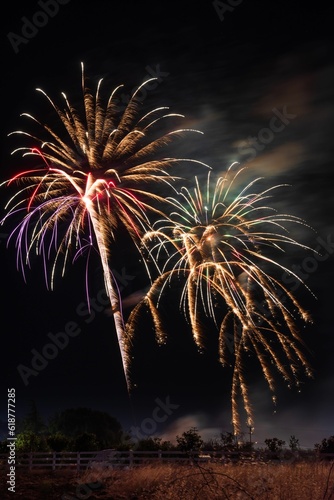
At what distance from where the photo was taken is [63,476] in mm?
27469

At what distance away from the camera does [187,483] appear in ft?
61.8

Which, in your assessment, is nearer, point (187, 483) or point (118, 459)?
point (187, 483)

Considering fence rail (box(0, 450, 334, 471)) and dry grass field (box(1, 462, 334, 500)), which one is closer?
dry grass field (box(1, 462, 334, 500))

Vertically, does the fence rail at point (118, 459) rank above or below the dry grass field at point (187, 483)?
above

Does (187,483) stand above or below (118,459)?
below

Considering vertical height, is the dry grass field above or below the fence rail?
below

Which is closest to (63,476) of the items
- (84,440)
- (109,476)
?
(109,476)

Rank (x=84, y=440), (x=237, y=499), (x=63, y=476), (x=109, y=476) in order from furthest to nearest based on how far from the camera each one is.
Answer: (x=84, y=440)
(x=63, y=476)
(x=109, y=476)
(x=237, y=499)

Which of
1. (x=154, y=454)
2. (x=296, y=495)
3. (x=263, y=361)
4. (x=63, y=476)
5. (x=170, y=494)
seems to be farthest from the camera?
(x=154, y=454)

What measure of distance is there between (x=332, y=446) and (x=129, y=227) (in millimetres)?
26207

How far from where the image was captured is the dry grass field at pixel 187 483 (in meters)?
15.3

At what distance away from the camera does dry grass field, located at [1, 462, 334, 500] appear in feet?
50.3

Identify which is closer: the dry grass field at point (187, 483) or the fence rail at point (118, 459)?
the dry grass field at point (187, 483)

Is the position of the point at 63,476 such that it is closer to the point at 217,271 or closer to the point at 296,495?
the point at 217,271
